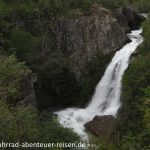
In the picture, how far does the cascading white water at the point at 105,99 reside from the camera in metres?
36.2

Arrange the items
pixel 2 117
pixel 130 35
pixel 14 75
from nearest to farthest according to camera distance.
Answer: pixel 2 117 → pixel 14 75 → pixel 130 35

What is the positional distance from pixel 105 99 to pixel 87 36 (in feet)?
27.2

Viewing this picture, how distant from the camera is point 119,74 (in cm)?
3950

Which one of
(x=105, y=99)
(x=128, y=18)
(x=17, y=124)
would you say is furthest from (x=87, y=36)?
(x=17, y=124)

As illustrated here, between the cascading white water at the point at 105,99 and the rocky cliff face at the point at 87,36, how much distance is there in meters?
1.94

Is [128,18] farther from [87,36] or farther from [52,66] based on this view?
[52,66]

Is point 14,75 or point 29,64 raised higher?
point 14,75

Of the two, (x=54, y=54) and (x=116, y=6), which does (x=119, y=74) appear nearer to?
(x=54, y=54)

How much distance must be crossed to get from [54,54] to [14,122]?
2202 centimetres

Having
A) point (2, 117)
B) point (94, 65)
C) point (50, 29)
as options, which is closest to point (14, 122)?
point (2, 117)

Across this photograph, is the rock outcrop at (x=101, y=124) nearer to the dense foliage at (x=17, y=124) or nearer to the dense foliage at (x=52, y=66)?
the dense foliage at (x=52, y=66)

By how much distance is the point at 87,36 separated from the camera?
43531 millimetres

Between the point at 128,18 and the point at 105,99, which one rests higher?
the point at 128,18

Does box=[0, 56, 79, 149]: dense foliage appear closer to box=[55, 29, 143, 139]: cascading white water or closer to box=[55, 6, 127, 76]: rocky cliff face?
box=[55, 29, 143, 139]: cascading white water
